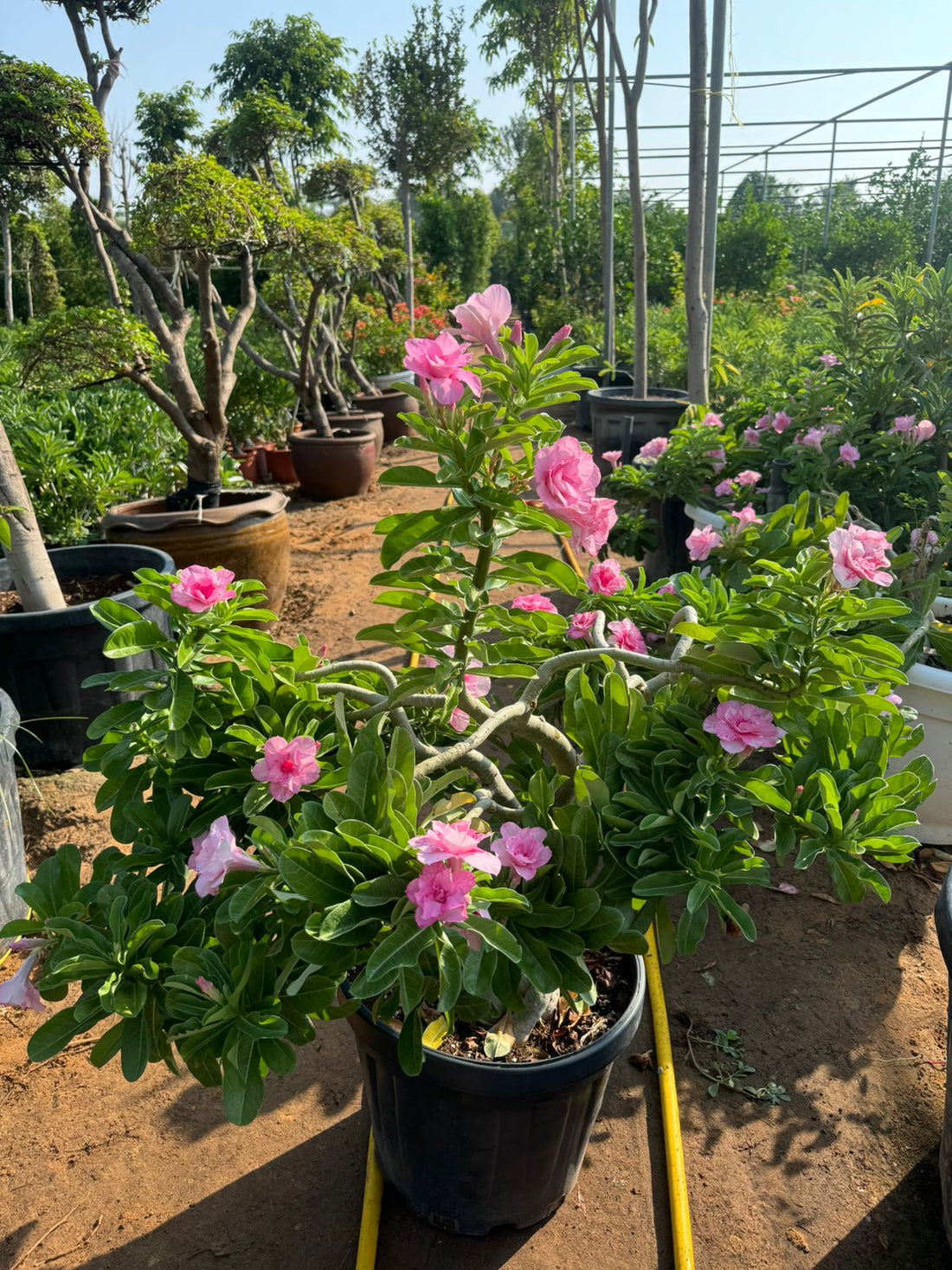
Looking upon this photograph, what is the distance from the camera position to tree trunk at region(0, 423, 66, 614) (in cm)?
269

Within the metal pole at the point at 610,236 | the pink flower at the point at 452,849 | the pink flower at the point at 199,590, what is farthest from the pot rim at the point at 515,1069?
the metal pole at the point at 610,236

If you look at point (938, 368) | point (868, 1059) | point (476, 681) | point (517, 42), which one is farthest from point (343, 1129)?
point (517, 42)

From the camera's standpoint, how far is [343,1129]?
165 centimetres

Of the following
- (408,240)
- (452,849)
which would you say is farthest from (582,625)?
(408,240)

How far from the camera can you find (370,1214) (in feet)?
4.66

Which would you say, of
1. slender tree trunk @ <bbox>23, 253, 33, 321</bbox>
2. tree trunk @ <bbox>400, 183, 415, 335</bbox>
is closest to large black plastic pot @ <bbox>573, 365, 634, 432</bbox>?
tree trunk @ <bbox>400, 183, 415, 335</bbox>

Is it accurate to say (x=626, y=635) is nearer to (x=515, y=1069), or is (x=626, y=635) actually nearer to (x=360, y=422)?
(x=515, y=1069)

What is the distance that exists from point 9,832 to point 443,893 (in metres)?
1.58

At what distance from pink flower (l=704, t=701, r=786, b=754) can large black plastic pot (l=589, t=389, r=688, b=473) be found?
447 centimetres

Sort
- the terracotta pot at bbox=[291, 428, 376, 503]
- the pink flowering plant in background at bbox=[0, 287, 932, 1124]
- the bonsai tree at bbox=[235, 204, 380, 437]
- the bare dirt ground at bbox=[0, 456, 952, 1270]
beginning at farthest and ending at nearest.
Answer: the terracotta pot at bbox=[291, 428, 376, 503], the bonsai tree at bbox=[235, 204, 380, 437], the bare dirt ground at bbox=[0, 456, 952, 1270], the pink flowering plant in background at bbox=[0, 287, 932, 1124]

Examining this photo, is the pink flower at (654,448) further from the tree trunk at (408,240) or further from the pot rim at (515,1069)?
the tree trunk at (408,240)

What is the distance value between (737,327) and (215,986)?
897 cm

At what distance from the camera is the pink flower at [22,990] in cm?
108

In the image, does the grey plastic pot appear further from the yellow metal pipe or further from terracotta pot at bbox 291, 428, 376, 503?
terracotta pot at bbox 291, 428, 376, 503
